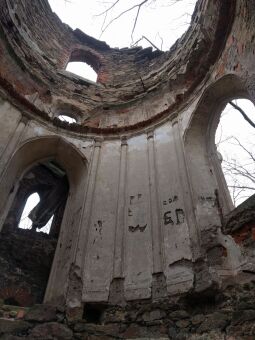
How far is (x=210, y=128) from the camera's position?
6.54 metres

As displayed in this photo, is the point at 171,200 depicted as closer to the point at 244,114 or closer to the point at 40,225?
the point at 244,114

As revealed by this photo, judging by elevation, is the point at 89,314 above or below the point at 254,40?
below

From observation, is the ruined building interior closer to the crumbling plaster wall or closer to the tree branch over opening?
the crumbling plaster wall

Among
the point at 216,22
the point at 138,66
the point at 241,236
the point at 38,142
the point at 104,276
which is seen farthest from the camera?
the point at 138,66

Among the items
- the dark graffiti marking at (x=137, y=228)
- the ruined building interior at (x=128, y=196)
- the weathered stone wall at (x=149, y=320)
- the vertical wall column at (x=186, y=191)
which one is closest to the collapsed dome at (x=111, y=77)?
the ruined building interior at (x=128, y=196)

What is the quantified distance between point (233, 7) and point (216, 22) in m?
0.51

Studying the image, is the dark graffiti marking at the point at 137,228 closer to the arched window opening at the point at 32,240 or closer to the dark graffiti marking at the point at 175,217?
the dark graffiti marking at the point at 175,217

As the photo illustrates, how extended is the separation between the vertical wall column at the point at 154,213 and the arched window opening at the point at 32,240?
3.02 m

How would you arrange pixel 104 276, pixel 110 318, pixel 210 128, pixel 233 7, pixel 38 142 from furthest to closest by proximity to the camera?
pixel 38 142, pixel 210 128, pixel 233 7, pixel 104 276, pixel 110 318

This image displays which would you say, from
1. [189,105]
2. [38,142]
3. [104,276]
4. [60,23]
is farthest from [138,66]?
[104,276]

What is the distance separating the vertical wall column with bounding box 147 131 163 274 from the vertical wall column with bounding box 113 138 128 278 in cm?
59

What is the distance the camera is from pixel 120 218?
5.69m

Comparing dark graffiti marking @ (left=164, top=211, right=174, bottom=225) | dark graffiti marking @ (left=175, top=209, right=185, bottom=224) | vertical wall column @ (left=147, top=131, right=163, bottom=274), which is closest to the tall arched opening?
vertical wall column @ (left=147, top=131, right=163, bottom=274)

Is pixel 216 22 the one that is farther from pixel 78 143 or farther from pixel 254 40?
pixel 78 143
